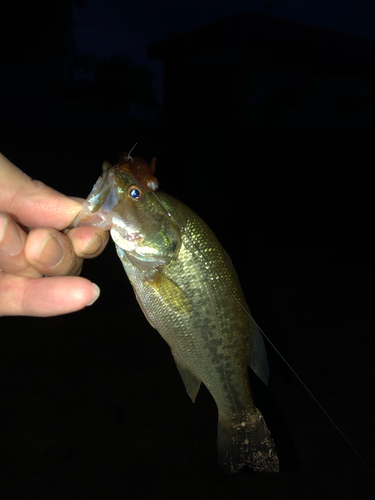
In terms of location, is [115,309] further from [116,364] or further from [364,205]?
[364,205]

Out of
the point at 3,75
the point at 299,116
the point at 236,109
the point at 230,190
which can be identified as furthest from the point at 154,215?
the point at 3,75

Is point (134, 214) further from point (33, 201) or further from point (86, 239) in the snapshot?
point (33, 201)

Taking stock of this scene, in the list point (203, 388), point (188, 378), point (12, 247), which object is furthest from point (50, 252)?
point (203, 388)

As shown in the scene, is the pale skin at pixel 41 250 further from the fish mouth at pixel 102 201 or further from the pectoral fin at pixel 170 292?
the pectoral fin at pixel 170 292

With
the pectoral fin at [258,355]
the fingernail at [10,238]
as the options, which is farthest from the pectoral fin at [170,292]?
the fingernail at [10,238]

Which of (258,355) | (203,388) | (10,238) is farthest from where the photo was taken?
(203,388)

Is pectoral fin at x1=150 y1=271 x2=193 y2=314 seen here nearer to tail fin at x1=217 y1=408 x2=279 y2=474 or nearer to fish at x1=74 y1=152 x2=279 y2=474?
fish at x1=74 y1=152 x2=279 y2=474
